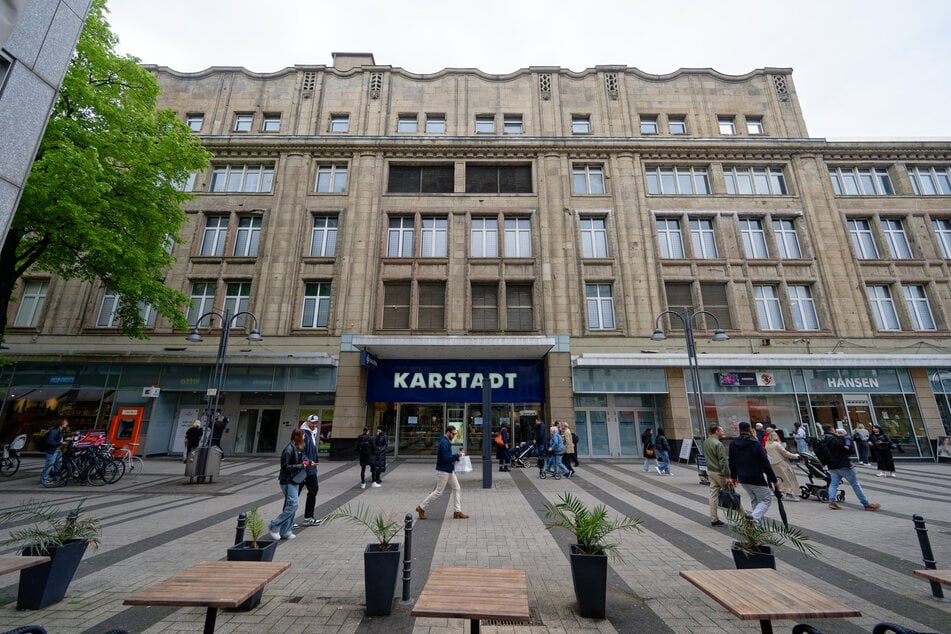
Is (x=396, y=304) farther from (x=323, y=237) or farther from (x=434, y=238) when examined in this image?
(x=323, y=237)

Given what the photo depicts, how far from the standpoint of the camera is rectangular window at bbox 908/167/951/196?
22.8 meters

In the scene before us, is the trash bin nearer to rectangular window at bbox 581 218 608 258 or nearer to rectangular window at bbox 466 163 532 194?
rectangular window at bbox 466 163 532 194

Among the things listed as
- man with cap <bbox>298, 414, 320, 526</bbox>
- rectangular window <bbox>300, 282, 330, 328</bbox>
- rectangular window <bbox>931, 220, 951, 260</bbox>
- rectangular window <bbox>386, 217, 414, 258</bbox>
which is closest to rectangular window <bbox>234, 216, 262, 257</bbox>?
rectangular window <bbox>300, 282, 330, 328</bbox>

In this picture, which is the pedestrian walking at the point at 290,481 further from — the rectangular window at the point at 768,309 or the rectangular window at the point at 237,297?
the rectangular window at the point at 768,309

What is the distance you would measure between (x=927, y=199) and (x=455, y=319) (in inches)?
1093

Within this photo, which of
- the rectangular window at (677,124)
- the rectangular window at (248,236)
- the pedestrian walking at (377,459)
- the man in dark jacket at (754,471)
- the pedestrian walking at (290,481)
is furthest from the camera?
the rectangular window at (677,124)

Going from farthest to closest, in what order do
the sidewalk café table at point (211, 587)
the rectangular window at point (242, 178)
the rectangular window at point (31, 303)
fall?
1. the rectangular window at point (242, 178)
2. the rectangular window at point (31, 303)
3. the sidewalk café table at point (211, 587)

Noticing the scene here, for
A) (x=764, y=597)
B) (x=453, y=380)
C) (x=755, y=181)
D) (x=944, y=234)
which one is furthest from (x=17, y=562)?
(x=944, y=234)

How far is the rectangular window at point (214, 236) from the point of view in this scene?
2141 centimetres

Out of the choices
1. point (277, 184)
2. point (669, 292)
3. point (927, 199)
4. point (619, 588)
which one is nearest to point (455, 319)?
point (669, 292)

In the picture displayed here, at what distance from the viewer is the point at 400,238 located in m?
21.9

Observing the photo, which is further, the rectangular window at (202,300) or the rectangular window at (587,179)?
the rectangular window at (587,179)

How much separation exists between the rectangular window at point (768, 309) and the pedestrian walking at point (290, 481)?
22.3m

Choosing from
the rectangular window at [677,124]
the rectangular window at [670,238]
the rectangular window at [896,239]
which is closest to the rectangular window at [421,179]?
the rectangular window at [670,238]
